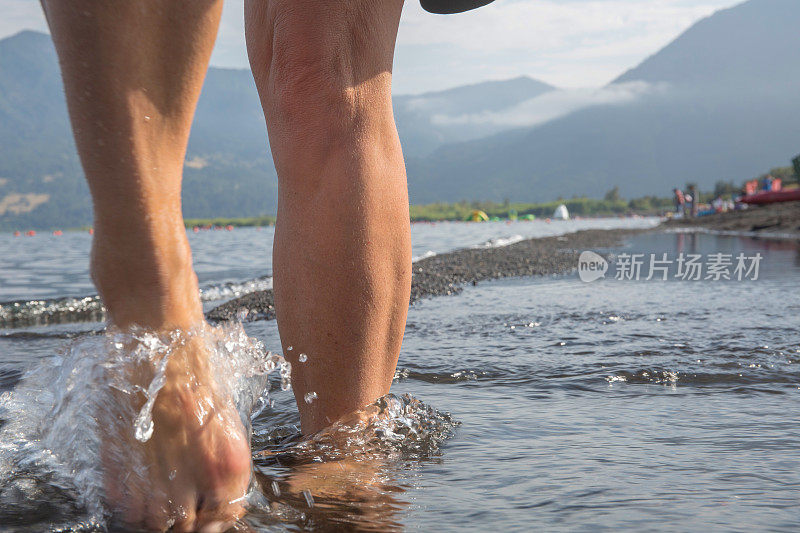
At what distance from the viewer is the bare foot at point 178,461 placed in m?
0.79

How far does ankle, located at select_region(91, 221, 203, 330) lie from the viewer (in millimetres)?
762

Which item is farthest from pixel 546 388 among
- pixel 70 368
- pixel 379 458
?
pixel 70 368

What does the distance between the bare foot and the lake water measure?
0.07 m

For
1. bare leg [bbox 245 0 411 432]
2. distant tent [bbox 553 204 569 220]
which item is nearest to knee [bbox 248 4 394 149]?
bare leg [bbox 245 0 411 432]

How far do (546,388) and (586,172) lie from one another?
673 feet

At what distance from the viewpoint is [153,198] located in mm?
770

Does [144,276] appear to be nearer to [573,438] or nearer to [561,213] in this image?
[573,438]

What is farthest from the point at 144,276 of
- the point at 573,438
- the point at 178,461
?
the point at 573,438

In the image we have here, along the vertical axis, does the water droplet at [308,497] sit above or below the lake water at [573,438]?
above

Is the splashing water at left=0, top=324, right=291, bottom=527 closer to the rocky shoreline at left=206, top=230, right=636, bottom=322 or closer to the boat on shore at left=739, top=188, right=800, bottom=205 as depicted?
the rocky shoreline at left=206, top=230, right=636, bottom=322

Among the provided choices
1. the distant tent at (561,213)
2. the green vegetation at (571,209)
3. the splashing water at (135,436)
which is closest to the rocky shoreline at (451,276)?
the splashing water at (135,436)

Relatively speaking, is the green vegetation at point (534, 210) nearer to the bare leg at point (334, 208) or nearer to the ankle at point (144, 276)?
the bare leg at point (334, 208)

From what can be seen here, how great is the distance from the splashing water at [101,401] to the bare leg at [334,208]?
0.12 m

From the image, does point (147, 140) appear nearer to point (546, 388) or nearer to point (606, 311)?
point (546, 388)
